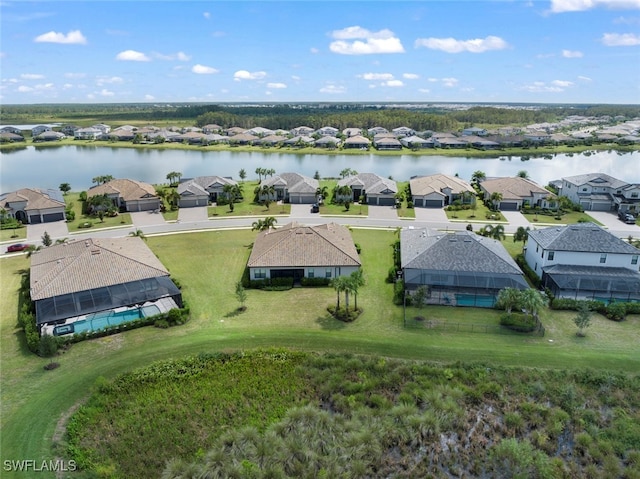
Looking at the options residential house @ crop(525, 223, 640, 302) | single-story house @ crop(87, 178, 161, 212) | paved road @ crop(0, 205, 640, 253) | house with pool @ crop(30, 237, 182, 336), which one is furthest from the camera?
single-story house @ crop(87, 178, 161, 212)

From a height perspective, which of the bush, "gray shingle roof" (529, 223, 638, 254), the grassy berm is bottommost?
the grassy berm

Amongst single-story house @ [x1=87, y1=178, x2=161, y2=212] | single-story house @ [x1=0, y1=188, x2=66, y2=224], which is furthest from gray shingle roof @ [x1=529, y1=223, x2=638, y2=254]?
single-story house @ [x1=0, y1=188, x2=66, y2=224]

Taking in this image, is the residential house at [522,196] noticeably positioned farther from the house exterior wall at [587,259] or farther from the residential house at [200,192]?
A: the residential house at [200,192]

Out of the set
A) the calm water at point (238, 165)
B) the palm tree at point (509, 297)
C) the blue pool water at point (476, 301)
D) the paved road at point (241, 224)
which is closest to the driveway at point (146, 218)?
the paved road at point (241, 224)

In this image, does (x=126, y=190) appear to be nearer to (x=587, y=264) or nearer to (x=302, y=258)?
(x=302, y=258)

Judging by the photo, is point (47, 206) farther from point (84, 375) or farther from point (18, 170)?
point (18, 170)

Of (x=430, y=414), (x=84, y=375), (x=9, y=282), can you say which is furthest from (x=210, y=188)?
(x=430, y=414)

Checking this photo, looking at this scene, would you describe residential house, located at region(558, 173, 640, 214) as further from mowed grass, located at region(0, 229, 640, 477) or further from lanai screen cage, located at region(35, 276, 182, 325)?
lanai screen cage, located at region(35, 276, 182, 325)
